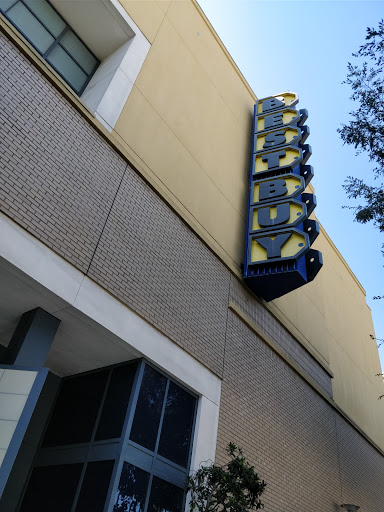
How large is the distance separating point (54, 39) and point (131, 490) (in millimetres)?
10567

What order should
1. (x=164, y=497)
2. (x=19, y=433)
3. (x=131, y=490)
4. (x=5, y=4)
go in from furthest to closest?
(x=5, y=4) < (x=164, y=497) < (x=131, y=490) < (x=19, y=433)

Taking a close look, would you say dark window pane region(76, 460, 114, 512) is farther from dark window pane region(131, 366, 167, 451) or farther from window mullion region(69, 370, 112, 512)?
dark window pane region(131, 366, 167, 451)

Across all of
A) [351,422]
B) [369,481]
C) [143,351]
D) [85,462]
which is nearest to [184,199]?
[143,351]

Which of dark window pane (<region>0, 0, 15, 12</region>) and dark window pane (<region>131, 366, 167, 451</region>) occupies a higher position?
dark window pane (<region>0, 0, 15, 12</region>)

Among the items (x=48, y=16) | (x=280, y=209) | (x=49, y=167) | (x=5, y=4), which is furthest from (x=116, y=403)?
(x=48, y=16)

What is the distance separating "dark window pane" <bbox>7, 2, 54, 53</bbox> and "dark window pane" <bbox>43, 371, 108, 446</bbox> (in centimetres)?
798

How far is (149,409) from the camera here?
8430 mm

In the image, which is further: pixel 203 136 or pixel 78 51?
pixel 203 136

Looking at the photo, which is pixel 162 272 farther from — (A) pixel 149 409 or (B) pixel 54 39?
(B) pixel 54 39

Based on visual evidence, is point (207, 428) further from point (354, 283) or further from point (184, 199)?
point (354, 283)

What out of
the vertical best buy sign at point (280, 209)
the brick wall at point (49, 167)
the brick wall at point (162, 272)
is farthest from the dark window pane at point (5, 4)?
the vertical best buy sign at point (280, 209)

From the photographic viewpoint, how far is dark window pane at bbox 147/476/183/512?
7.84 meters

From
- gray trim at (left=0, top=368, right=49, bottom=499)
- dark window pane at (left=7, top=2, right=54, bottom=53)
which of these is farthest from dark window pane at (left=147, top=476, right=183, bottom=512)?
dark window pane at (left=7, top=2, right=54, bottom=53)

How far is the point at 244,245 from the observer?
13.5 meters
